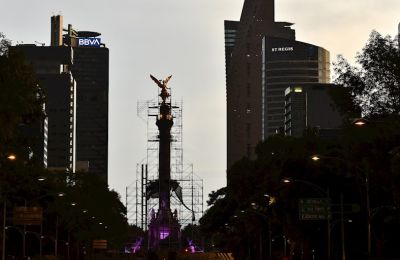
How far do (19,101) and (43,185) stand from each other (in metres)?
58.6

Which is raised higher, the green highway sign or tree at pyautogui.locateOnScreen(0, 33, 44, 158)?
tree at pyautogui.locateOnScreen(0, 33, 44, 158)

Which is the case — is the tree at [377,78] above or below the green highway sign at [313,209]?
above

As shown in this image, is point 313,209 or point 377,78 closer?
point 377,78

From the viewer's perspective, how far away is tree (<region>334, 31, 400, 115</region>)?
5850 centimetres

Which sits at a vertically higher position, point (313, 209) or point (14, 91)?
point (14, 91)

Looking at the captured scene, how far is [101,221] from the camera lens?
164 m

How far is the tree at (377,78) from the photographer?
192 ft

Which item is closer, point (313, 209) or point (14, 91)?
point (14, 91)

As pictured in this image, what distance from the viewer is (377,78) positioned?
196 ft

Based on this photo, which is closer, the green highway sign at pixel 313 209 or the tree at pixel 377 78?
the tree at pixel 377 78

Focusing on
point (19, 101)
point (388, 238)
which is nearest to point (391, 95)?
point (19, 101)

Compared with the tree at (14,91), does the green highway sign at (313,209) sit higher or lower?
lower

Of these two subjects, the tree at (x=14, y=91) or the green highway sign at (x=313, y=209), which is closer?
the tree at (x=14, y=91)

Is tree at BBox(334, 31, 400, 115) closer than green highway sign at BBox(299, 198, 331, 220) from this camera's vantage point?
Yes
